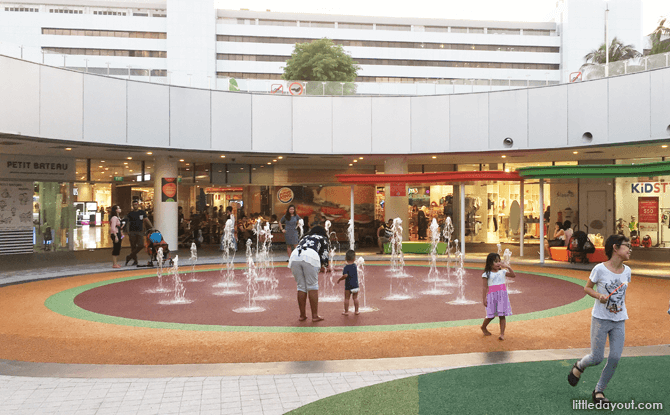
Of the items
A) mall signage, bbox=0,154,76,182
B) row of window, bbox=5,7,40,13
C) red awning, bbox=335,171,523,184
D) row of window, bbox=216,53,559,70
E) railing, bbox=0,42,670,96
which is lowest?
red awning, bbox=335,171,523,184

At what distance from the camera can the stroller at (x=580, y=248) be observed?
65.4ft

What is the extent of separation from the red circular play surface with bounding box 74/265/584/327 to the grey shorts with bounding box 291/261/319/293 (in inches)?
25.5

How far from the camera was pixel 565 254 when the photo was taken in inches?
819

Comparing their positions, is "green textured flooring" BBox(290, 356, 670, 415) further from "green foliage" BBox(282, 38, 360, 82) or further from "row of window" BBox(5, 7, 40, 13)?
"row of window" BBox(5, 7, 40, 13)

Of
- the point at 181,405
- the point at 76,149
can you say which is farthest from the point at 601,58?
the point at 181,405

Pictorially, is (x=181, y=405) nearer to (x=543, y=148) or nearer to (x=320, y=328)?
(x=320, y=328)

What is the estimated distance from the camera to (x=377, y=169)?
3033 centimetres

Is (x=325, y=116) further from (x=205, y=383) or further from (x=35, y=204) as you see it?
(x=205, y=383)

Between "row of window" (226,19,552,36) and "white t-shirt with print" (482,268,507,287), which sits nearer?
"white t-shirt with print" (482,268,507,287)

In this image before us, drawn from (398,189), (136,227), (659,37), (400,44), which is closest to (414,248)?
(398,189)

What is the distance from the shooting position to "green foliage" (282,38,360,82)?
59500 millimetres

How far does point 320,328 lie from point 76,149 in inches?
642

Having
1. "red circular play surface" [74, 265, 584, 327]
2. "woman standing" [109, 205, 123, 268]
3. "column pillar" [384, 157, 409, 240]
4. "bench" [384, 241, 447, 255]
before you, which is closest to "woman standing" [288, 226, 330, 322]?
"red circular play surface" [74, 265, 584, 327]

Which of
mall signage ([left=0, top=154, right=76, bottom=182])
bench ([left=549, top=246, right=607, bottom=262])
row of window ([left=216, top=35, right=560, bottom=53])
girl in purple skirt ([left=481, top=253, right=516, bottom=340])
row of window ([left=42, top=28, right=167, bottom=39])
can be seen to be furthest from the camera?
row of window ([left=216, top=35, right=560, bottom=53])
